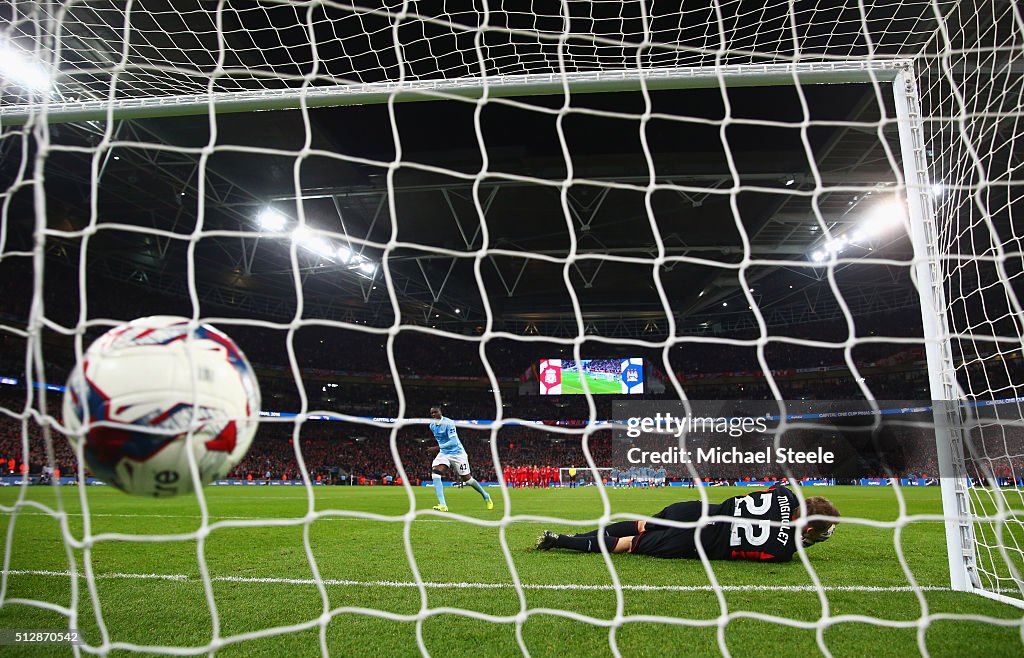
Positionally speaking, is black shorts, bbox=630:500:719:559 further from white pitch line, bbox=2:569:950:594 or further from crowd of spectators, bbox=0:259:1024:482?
crowd of spectators, bbox=0:259:1024:482

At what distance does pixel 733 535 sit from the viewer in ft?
12.6

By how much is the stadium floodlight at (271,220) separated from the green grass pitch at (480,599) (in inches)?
408

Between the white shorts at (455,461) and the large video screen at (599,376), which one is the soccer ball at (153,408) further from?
the large video screen at (599,376)

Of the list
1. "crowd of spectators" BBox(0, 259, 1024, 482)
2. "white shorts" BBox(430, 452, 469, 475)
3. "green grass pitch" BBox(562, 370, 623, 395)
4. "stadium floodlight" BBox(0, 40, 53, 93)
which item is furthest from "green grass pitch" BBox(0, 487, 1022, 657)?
"crowd of spectators" BBox(0, 259, 1024, 482)

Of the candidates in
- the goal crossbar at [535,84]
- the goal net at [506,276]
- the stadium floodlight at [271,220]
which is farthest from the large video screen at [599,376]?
the goal crossbar at [535,84]

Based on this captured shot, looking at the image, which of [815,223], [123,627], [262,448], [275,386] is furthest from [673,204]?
[275,386]

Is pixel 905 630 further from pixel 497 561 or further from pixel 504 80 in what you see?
pixel 504 80

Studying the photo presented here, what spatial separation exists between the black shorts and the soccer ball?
115 inches

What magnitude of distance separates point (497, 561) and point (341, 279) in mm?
17778

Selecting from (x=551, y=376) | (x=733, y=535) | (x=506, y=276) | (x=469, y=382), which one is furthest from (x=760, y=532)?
(x=469, y=382)

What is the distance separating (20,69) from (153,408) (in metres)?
3.13

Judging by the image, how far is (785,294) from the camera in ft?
72.2

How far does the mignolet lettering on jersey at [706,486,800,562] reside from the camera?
12.3 ft

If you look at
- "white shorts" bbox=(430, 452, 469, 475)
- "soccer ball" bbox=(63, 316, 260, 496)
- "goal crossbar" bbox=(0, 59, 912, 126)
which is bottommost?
"white shorts" bbox=(430, 452, 469, 475)
